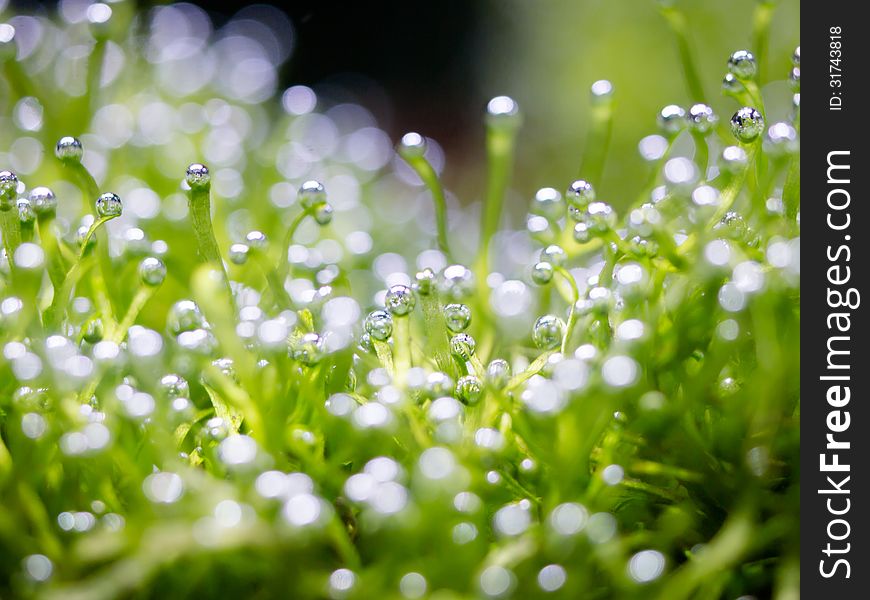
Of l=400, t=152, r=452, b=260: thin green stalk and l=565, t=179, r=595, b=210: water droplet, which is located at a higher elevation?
l=400, t=152, r=452, b=260: thin green stalk

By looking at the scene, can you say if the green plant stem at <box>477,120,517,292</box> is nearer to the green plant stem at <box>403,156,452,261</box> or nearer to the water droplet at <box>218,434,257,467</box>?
the green plant stem at <box>403,156,452,261</box>

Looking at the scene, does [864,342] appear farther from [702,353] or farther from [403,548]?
[403,548]

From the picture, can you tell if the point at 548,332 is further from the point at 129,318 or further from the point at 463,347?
the point at 129,318

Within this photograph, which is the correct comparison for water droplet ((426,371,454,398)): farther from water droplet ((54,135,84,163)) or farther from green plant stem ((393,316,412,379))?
water droplet ((54,135,84,163))

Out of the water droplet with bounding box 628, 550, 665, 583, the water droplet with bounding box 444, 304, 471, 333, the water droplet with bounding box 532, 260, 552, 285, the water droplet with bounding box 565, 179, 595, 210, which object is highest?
the water droplet with bounding box 565, 179, 595, 210

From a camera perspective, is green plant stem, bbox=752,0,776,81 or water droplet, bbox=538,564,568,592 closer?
water droplet, bbox=538,564,568,592

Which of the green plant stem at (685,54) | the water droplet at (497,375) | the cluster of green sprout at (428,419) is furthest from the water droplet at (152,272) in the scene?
the green plant stem at (685,54)

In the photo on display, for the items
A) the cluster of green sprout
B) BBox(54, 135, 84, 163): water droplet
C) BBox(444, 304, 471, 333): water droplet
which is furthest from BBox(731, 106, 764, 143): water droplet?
BBox(54, 135, 84, 163): water droplet


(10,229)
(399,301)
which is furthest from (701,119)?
(10,229)
